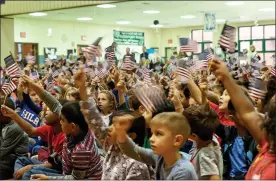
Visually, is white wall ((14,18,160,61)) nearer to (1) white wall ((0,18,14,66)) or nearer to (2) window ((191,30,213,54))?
(1) white wall ((0,18,14,66))

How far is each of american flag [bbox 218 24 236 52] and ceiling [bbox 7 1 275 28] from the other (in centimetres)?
856

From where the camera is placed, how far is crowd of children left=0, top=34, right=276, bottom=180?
210cm


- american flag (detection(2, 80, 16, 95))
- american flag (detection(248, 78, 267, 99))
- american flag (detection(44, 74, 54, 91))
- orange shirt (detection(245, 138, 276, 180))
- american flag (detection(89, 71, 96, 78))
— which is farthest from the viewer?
american flag (detection(44, 74, 54, 91))

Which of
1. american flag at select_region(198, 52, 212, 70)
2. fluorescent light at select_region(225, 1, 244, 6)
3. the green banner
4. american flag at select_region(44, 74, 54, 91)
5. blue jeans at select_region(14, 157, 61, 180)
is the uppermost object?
fluorescent light at select_region(225, 1, 244, 6)

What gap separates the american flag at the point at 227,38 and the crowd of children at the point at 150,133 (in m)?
0.26

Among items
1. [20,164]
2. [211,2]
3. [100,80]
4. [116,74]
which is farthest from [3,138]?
[211,2]

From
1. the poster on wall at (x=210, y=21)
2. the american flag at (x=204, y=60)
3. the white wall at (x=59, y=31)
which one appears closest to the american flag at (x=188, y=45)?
the american flag at (x=204, y=60)

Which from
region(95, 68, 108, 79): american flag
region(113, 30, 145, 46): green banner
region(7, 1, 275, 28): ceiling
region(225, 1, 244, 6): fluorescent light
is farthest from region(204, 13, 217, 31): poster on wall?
region(95, 68, 108, 79): american flag

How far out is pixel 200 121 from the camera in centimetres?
272

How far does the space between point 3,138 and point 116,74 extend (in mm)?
1212

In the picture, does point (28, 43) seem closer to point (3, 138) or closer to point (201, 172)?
point (3, 138)

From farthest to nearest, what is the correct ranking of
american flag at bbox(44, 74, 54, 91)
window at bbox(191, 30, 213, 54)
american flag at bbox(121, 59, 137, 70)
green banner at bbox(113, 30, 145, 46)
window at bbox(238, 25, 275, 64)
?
window at bbox(191, 30, 213, 54) < window at bbox(238, 25, 275, 64) < green banner at bbox(113, 30, 145, 46) < american flag at bbox(44, 74, 54, 91) < american flag at bbox(121, 59, 137, 70)

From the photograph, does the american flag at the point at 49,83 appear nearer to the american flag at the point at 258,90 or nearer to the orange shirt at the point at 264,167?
the american flag at the point at 258,90

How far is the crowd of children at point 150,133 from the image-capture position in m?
2.10
